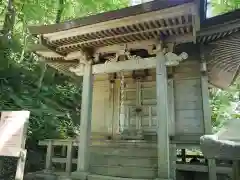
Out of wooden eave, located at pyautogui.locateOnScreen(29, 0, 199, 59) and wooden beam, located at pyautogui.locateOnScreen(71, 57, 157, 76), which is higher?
wooden eave, located at pyautogui.locateOnScreen(29, 0, 199, 59)

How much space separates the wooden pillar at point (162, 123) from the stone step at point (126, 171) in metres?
0.43

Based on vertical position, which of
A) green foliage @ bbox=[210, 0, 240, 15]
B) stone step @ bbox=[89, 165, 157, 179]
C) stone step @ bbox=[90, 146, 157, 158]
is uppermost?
green foliage @ bbox=[210, 0, 240, 15]

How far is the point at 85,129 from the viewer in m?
6.77

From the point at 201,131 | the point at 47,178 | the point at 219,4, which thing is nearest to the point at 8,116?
the point at 47,178

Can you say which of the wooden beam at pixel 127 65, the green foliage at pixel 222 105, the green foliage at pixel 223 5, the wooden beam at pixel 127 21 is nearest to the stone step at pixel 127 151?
the wooden beam at pixel 127 65

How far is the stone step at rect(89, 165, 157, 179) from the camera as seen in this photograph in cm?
596

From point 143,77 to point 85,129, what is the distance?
320cm

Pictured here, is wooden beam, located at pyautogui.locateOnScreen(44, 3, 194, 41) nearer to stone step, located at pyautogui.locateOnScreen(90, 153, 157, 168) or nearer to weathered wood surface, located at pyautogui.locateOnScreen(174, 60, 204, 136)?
weathered wood surface, located at pyautogui.locateOnScreen(174, 60, 204, 136)

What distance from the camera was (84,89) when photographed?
704cm

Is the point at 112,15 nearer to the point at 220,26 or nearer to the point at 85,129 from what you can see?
the point at 220,26

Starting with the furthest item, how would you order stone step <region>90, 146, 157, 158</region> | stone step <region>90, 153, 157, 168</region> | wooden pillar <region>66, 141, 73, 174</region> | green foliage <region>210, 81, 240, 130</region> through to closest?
green foliage <region>210, 81, 240, 130</region> → wooden pillar <region>66, 141, 73, 174</region> → stone step <region>90, 146, 157, 158</region> → stone step <region>90, 153, 157, 168</region>

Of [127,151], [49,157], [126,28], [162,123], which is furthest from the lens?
[49,157]

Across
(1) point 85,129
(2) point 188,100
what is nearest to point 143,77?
(2) point 188,100

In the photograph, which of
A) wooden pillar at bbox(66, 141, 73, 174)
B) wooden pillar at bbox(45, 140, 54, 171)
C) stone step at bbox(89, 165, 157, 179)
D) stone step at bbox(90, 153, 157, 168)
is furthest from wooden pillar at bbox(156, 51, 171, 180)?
wooden pillar at bbox(45, 140, 54, 171)
